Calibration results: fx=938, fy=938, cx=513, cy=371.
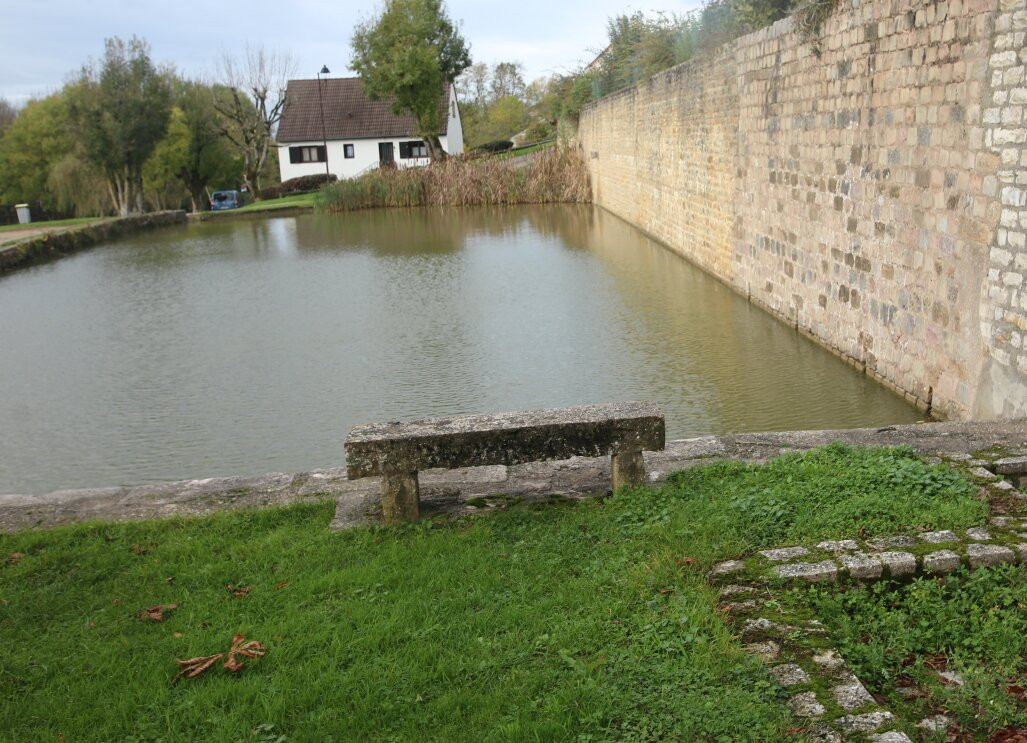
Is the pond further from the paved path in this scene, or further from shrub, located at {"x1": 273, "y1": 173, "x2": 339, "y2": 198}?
shrub, located at {"x1": 273, "y1": 173, "x2": 339, "y2": 198}

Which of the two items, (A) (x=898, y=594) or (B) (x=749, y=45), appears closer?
(A) (x=898, y=594)

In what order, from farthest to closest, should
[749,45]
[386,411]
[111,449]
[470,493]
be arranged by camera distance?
[749,45] → [386,411] → [111,449] → [470,493]

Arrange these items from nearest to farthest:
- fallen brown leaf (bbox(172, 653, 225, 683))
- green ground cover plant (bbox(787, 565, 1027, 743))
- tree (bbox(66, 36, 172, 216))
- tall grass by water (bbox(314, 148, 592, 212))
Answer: green ground cover plant (bbox(787, 565, 1027, 743)) < fallen brown leaf (bbox(172, 653, 225, 683)) < tall grass by water (bbox(314, 148, 592, 212)) < tree (bbox(66, 36, 172, 216))

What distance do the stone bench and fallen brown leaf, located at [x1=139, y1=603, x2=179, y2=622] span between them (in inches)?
37.9

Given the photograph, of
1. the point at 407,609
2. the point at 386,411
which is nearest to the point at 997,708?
the point at 407,609

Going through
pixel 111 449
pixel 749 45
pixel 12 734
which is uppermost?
pixel 749 45

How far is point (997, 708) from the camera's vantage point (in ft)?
8.71

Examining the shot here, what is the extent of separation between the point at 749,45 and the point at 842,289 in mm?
4227

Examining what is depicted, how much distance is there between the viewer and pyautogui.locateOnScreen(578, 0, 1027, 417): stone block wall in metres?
5.80

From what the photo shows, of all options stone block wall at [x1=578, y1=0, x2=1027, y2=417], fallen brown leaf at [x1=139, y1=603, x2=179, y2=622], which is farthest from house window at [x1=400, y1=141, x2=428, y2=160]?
fallen brown leaf at [x1=139, y1=603, x2=179, y2=622]

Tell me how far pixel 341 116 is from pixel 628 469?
5145cm

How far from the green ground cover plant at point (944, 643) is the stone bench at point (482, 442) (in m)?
1.32

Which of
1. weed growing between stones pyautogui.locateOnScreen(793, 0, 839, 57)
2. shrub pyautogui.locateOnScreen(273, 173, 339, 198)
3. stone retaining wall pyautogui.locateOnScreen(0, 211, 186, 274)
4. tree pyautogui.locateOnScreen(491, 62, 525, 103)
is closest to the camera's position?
weed growing between stones pyautogui.locateOnScreen(793, 0, 839, 57)

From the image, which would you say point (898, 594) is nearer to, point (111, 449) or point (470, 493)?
point (470, 493)
